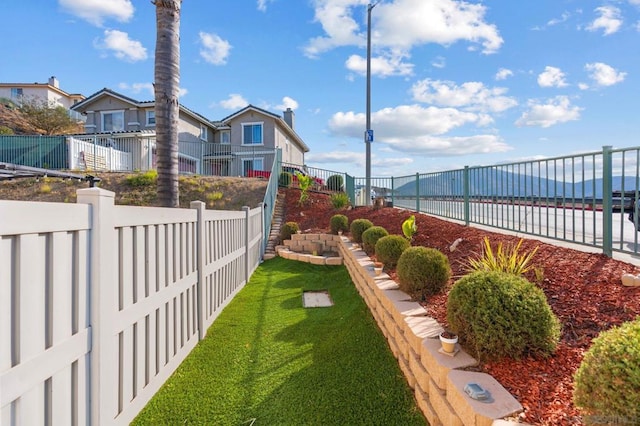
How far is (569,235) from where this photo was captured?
4641mm

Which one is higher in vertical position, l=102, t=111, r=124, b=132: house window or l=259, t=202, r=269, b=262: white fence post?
l=102, t=111, r=124, b=132: house window

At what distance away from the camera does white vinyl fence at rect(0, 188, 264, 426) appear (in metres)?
1.42

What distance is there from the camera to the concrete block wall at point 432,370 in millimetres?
1775

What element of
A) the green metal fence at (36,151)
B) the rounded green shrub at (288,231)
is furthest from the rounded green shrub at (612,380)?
the green metal fence at (36,151)

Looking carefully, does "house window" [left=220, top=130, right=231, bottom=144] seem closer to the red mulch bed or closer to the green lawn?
the green lawn

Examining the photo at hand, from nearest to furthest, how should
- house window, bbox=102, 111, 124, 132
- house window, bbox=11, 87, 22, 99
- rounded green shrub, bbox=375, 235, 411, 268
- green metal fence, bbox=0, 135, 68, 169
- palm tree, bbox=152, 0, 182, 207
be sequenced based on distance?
rounded green shrub, bbox=375, 235, 411, 268 → palm tree, bbox=152, 0, 182, 207 → green metal fence, bbox=0, 135, 68, 169 → house window, bbox=102, 111, 124, 132 → house window, bbox=11, 87, 22, 99

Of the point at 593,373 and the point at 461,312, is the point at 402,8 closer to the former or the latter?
the point at 461,312

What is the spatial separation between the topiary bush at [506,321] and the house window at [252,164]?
22.1 m

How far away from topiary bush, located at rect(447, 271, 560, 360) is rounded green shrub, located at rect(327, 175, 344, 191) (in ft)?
49.3

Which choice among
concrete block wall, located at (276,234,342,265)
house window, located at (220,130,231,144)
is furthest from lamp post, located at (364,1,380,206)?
house window, located at (220,130,231,144)

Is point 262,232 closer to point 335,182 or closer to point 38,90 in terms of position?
point 335,182

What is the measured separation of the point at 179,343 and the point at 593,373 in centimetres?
324

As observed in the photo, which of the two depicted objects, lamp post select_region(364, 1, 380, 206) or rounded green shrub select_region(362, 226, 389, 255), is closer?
rounded green shrub select_region(362, 226, 389, 255)

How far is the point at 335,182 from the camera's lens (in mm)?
17562
